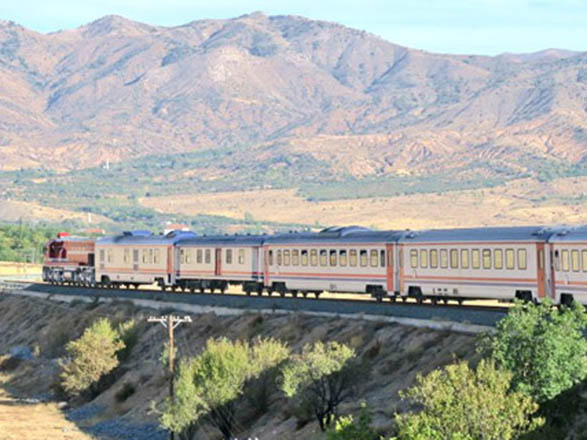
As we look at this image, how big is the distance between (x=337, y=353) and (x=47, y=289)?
52.2 m

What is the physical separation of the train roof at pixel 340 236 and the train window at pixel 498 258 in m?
7.09

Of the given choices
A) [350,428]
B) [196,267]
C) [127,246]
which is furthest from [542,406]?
[127,246]

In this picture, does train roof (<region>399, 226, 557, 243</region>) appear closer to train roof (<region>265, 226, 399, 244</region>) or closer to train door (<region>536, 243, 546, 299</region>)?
train door (<region>536, 243, 546, 299</region>)

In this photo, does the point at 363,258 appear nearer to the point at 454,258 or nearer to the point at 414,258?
the point at 414,258

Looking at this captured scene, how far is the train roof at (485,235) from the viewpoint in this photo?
147 ft

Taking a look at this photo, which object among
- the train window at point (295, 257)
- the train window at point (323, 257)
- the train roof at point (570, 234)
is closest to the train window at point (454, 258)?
the train roof at point (570, 234)

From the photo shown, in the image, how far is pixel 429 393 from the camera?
29.8 metres

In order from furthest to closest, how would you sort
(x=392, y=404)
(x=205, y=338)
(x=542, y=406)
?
(x=205, y=338), (x=392, y=404), (x=542, y=406)

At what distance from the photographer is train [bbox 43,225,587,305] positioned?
144 ft

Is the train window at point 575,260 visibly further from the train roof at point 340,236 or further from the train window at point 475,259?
the train roof at point 340,236

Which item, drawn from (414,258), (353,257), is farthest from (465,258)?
(353,257)

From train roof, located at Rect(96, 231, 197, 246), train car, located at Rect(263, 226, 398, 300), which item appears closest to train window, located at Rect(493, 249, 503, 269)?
train car, located at Rect(263, 226, 398, 300)

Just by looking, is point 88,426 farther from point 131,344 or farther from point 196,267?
point 196,267

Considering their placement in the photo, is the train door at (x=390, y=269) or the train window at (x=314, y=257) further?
the train window at (x=314, y=257)
